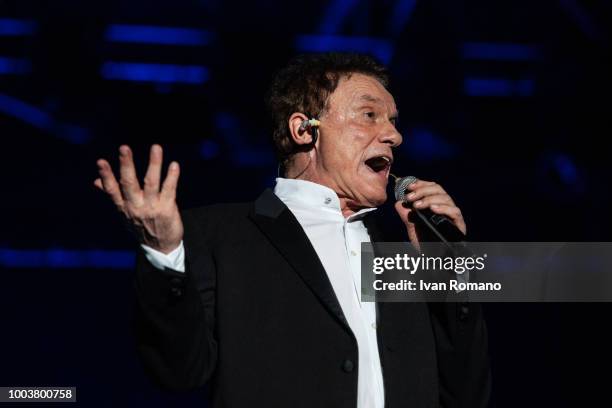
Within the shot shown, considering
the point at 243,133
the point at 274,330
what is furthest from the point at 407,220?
the point at 243,133

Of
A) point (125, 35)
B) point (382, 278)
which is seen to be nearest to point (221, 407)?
point (382, 278)

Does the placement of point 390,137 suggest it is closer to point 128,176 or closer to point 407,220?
point 407,220

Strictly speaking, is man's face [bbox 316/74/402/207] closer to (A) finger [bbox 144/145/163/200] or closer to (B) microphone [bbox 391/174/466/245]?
(B) microphone [bbox 391/174/466/245]

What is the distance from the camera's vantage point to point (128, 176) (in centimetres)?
144

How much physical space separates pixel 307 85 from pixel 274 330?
0.70 m

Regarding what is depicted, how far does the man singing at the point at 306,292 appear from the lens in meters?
1.55

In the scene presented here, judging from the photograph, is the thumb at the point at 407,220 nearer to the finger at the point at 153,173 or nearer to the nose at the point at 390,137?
the nose at the point at 390,137

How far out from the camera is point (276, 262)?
1.82 m

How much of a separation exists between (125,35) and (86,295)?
894 millimetres

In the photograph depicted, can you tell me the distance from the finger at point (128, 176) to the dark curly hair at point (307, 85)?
0.73 m

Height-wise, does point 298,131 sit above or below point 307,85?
below

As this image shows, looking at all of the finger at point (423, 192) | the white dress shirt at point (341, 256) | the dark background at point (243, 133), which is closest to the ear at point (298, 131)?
the white dress shirt at point (341, 256)

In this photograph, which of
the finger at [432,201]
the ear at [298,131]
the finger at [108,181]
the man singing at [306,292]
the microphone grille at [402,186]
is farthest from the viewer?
the ear at [298,131]

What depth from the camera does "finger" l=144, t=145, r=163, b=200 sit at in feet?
4.76
